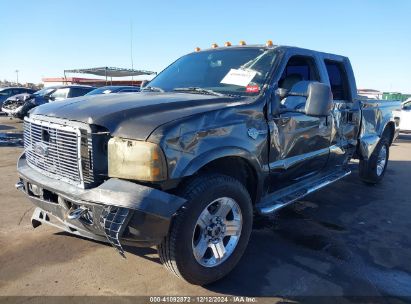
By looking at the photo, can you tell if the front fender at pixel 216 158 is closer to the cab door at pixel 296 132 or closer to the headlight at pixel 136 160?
the headlight at pixel 136 160

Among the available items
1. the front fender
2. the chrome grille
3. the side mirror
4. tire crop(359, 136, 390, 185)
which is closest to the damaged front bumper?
the chrome grille

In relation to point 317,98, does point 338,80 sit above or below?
above

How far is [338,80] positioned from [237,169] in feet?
8.84

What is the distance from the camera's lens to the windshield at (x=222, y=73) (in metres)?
3.73

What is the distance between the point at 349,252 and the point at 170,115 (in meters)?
2.41

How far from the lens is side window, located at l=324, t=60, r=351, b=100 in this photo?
509 cm

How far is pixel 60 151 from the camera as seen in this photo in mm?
2934

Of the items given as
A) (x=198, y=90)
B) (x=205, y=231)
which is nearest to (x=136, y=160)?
(x=205, y=231)

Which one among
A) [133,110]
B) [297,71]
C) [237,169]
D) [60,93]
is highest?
[297,71]

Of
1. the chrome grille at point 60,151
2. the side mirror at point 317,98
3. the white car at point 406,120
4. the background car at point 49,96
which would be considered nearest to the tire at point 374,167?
the side mirror at point 317,98

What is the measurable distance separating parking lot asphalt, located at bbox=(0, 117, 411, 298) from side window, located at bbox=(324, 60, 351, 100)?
1611 mm

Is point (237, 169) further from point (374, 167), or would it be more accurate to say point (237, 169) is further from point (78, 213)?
point (374, 167)

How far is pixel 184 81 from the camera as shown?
418 cm

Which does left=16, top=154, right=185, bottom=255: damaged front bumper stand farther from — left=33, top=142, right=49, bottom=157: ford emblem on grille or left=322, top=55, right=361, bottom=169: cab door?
left=322, top=55, right=361, bottom=169: cab door
